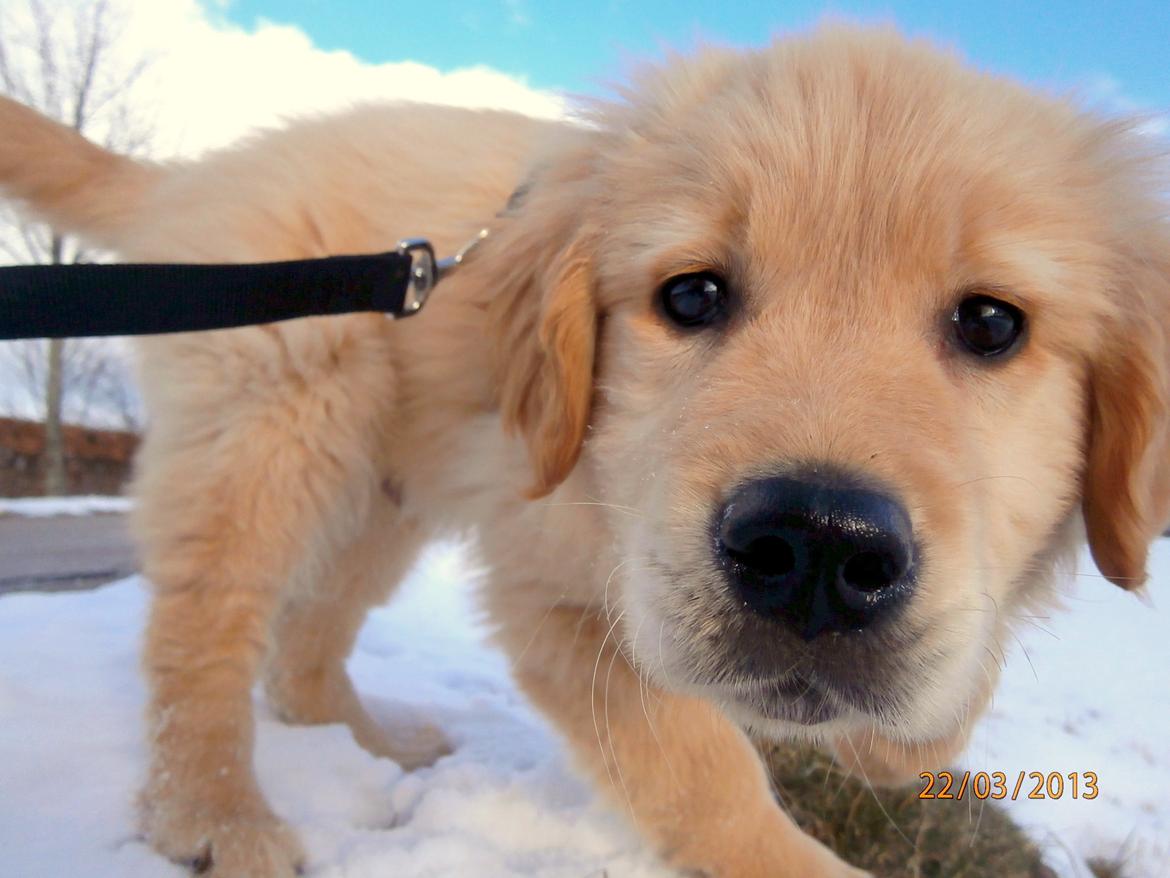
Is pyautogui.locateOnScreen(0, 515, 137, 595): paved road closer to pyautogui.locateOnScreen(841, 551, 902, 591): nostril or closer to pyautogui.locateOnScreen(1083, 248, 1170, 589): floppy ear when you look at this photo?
pyautogui.locateOnScreen(841, 551, 902, 591): nostril

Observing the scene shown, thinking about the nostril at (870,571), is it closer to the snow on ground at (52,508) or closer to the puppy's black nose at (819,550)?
the puppy's black nose at (819,550)

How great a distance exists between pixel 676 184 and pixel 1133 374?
39.2 inches

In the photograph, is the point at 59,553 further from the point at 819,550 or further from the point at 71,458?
the point at 71,458

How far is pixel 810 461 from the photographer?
3.71ft

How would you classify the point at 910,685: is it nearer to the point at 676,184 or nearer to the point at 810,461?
the point at 810,461

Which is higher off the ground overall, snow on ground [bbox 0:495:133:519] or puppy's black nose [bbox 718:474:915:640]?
puppy's black nose [bbox 718:474:915:640]

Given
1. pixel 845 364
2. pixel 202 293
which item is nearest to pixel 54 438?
pixel 202 293

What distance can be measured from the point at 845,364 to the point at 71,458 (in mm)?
19080

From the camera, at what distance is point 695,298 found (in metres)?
1.61

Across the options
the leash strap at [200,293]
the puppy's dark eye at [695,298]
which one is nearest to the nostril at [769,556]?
the puppy's dark eye at [695,298]

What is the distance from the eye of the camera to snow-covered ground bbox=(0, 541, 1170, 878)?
1.99 meters

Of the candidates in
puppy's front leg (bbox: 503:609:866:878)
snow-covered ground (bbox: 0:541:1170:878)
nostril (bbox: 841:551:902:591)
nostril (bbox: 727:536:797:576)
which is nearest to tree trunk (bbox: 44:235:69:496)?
snow-covered ground (bbox: 0:541:1170:878)

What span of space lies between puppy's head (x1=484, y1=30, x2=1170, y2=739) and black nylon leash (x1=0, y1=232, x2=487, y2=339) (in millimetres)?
286

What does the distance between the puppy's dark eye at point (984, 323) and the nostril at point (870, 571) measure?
62 cm
